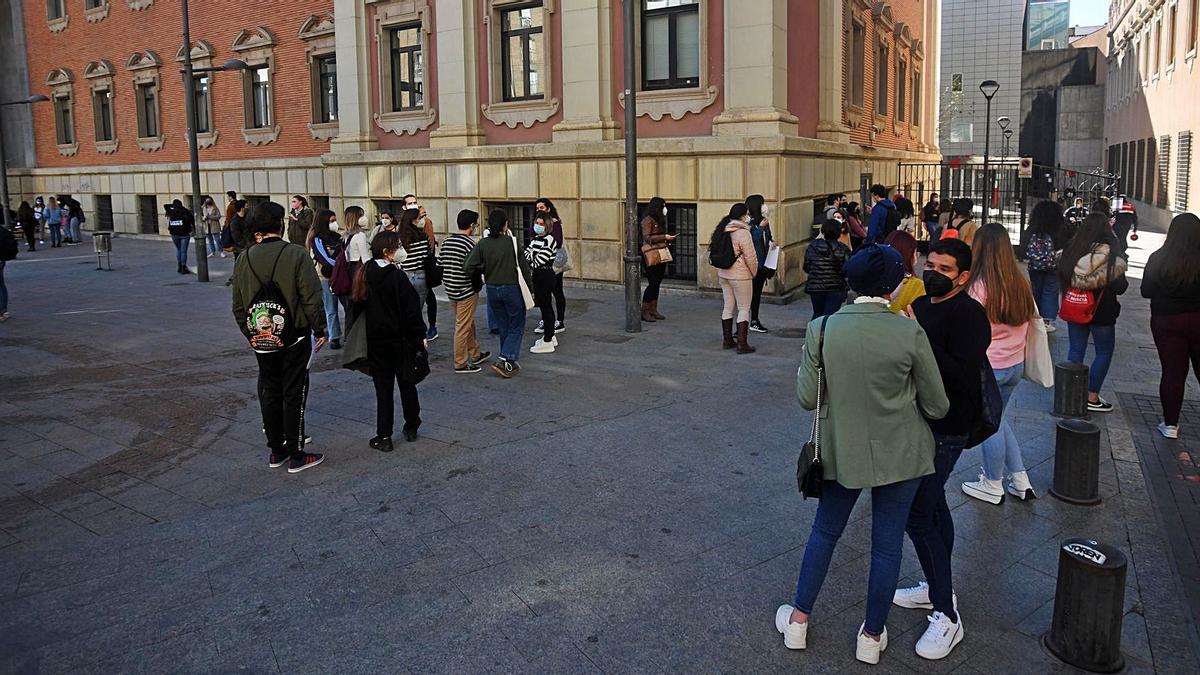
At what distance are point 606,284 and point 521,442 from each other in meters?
9.81

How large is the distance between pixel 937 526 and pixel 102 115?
3465cm

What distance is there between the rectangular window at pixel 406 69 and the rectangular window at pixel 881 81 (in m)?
11.3

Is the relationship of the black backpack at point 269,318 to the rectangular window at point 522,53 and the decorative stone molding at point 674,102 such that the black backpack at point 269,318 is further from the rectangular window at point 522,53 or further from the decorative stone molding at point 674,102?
the rectangular window at point 522,53

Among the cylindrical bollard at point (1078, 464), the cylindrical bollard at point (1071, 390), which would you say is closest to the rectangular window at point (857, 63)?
the cylindrical bollard at point (1071, 390)

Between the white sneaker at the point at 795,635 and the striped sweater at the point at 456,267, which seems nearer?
the white sneaker at the point at 795,635

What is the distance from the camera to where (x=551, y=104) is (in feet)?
57.6

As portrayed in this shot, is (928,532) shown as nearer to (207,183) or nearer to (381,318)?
(381,318)

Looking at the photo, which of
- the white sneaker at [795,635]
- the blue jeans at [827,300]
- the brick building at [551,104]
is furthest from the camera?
the brick building at [551,104]

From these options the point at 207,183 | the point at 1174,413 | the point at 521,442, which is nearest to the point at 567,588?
the point at 521,442

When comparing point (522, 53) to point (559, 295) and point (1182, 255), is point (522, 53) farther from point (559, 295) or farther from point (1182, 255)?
point (1182, 255)

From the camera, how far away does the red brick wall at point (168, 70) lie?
80.3 ft

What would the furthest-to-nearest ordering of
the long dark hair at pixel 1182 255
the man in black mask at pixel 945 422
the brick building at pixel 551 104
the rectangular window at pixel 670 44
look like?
the rectangular window at pixel 670 44 → the brick building at pixel 551 104 → the long dark hair at pixel 1182 255 → the man in black mask at pixel 945 422

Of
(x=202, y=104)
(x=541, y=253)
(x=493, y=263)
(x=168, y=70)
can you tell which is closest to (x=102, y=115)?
(x=168, y=70)

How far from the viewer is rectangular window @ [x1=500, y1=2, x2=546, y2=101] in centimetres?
1784
